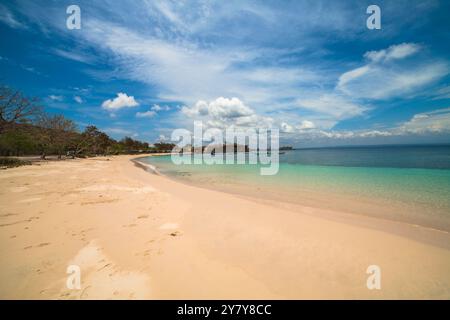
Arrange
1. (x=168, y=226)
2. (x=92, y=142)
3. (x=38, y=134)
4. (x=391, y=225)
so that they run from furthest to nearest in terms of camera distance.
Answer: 1. (x=92, y=142)
2. (x=38, y=134)
3. (x=391, y=225)
4. (x=168, y=226)

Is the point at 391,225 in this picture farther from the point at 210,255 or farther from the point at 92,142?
the point at 92,142

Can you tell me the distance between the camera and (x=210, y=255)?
11.3 ft

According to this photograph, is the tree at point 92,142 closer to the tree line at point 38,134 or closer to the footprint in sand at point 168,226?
the tree line at point 38,134

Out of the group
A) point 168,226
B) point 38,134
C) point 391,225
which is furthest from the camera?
point 38,134

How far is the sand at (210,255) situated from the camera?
8.32ft

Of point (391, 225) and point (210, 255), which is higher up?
point (210, 255)

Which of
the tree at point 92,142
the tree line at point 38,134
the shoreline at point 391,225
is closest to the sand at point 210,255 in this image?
the shoreline at point 391,225

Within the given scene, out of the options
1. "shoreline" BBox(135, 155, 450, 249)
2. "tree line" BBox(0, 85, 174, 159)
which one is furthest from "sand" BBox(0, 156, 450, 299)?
"tree line" BBox(0, 85, 174, 159)

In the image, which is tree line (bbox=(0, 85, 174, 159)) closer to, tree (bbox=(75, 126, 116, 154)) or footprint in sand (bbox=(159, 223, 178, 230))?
tree (bbox=(75, 126, 116, 154))

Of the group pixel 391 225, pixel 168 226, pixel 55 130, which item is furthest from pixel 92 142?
pixel 391 225

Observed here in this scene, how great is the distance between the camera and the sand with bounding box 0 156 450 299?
2.54 meters
